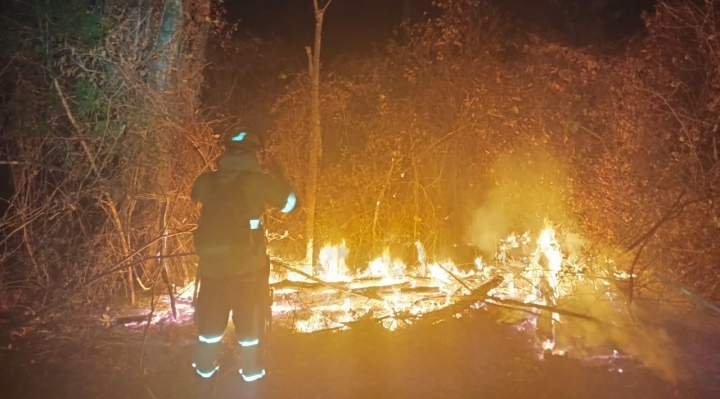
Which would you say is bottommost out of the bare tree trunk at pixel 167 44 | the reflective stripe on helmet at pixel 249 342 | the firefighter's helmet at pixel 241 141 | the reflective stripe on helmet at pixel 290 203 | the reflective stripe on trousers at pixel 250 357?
the reflective stripe on trousers at pixel 250 357

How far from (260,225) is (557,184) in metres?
5.75

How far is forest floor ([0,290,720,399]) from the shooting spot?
4.88m

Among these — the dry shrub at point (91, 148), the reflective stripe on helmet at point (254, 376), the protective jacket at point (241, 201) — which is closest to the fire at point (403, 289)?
the dry shrub at point (91, 148)

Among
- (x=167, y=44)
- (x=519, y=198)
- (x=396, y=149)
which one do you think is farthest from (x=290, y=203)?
(x=519, y=198)

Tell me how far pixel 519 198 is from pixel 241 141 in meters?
6.20

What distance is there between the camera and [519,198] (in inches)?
378

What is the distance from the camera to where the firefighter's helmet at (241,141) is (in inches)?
174

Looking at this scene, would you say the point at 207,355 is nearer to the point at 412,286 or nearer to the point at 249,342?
the point at 249,342

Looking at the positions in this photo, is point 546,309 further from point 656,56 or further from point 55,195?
point 55,195

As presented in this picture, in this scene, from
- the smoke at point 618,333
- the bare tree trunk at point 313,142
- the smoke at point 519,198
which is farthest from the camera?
the smoke at point 519,198

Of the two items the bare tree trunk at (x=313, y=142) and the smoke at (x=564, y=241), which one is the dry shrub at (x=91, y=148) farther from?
the smoke at (x=564, y=241)

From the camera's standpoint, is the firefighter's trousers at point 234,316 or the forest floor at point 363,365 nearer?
the firefighter's trousers at point 234,316

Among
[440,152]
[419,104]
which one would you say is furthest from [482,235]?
[419,104]

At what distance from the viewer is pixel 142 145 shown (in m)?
6.61
